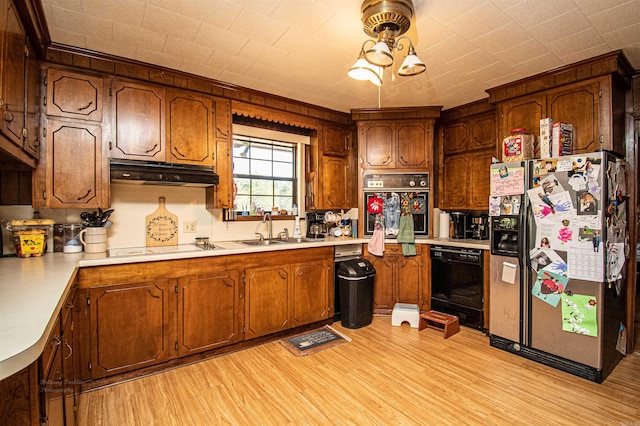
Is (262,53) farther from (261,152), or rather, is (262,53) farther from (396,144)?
(396,144)

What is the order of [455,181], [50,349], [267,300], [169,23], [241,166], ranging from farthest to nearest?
1. [455,181]
2. [241,166]
3. [267,300]
4. [169,23]
5. [50,349]

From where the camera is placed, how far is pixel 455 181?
396 cm

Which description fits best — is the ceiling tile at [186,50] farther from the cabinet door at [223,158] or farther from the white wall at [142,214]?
the white wall at [142,214]

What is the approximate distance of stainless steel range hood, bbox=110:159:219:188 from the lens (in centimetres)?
253

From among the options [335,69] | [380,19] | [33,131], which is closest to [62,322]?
[33,131]

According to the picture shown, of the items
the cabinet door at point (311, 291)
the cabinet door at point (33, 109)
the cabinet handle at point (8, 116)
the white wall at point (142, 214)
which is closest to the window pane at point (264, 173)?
the white wall at point (142, 214)

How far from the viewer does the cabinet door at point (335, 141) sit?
12.8ft

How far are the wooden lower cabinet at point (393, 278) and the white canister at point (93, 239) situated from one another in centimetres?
261

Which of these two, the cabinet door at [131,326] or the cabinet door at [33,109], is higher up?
the cabinet door at [33,109]

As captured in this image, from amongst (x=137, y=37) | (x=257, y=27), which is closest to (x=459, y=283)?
(x=257, y=27)

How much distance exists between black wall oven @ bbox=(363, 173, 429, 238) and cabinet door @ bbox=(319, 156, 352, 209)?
0.87ft

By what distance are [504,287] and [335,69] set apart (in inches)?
96.6

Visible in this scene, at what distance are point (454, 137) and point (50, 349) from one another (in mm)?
4141

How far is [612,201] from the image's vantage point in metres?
2.41
